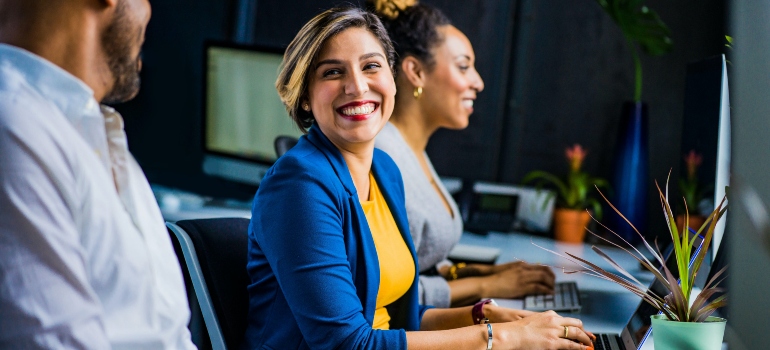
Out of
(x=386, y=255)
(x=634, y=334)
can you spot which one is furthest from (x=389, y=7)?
(x=634, y=334)

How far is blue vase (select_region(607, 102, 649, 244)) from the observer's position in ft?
9.20

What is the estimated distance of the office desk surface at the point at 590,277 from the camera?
166 cm

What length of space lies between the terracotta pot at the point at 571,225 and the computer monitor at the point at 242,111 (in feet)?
3.50

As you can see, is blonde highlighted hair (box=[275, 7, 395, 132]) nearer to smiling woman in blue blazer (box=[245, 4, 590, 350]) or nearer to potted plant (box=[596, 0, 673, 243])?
smiling woman in blue blazer (box=[245, 4, 590, 350])

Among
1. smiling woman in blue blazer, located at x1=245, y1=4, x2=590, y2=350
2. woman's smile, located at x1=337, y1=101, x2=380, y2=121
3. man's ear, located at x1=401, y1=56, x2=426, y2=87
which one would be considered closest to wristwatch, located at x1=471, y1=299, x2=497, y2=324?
smiling woman in blue blazer, located at x1=245, y1=4, x2=590, y2=350

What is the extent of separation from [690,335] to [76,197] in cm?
84

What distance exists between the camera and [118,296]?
80 cm

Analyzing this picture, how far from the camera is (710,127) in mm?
1623

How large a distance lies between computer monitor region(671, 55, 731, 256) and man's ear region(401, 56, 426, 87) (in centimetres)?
71

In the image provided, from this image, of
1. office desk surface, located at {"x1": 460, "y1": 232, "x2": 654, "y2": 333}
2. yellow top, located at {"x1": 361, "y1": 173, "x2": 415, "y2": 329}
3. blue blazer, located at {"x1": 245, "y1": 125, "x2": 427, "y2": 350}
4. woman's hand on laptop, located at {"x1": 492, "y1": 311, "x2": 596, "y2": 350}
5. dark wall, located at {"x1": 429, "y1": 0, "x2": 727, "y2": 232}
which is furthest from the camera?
dark wall, located at {"x1": 429, "y1": 0, "x2": 727, "y2": 232}

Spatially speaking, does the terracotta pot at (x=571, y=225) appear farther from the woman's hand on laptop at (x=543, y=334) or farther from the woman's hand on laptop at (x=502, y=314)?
the woman's hand on laptop at (x=543, y=334)

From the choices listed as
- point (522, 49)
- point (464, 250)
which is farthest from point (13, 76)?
point (522, 49)

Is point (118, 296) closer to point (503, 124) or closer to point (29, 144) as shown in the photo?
point (29, 144)

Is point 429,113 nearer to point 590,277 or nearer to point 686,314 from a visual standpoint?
point 590,277
